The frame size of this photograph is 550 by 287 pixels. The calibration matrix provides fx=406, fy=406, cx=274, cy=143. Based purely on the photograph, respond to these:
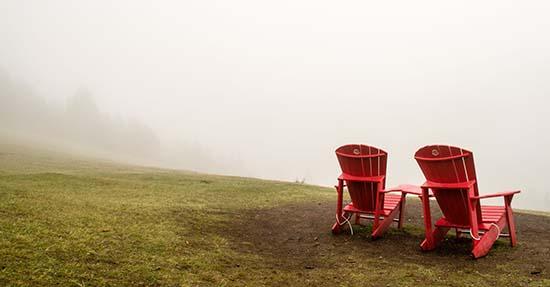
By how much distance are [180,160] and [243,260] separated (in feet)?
297

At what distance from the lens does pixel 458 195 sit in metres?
5.34

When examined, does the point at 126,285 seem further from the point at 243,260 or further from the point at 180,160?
the point at 180,160

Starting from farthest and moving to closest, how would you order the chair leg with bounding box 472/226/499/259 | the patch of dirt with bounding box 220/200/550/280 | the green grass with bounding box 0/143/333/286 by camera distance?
the chair leg with bounding box 472/226/499/259, the patch of dirt with bounding box 220/200/550/280, the green grass with bounding box 0/143/333/286

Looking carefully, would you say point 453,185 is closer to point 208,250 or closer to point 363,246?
point 363,246

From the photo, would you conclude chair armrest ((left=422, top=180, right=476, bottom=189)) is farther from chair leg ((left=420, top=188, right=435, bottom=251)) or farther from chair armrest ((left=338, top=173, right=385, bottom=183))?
chair armrest ((left=338, top=173, right=385, bottom=183))

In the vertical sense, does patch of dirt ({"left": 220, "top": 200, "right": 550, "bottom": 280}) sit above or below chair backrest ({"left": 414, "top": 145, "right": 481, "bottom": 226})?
below

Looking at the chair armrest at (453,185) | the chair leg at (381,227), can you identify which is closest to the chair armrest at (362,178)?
the chair leg at (381,227)

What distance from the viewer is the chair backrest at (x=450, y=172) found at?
525cm

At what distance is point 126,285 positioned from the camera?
12.2ft

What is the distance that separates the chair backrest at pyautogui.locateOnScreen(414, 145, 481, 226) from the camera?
207 inches

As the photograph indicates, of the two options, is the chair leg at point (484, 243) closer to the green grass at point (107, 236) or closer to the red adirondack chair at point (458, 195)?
the red adirondack chair at point (458, 195)

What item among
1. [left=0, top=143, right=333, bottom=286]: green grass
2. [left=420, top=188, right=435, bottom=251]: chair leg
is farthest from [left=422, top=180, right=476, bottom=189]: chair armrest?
[left=0, top=143, right=333, bottom=286]: green grass

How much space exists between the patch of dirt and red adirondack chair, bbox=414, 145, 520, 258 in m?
0.26

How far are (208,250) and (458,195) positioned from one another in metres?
3.36
